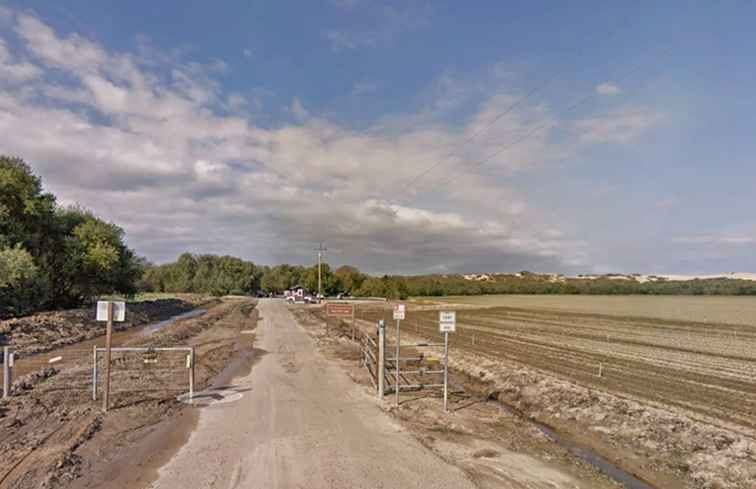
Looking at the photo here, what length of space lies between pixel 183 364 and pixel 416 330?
2073cm

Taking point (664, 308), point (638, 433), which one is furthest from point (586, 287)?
point (638, 433)

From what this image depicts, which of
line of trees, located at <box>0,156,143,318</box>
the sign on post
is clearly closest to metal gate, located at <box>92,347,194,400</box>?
the sign on post

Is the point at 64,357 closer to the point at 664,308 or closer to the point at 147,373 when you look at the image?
the point at 147,373

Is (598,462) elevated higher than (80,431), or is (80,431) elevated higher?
(80,431)

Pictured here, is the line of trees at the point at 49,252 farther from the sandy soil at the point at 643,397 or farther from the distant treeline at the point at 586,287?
the distant treeline at the point at 586,287

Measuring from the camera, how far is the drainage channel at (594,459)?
8.36 m

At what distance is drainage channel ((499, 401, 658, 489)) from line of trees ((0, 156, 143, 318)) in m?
30.8

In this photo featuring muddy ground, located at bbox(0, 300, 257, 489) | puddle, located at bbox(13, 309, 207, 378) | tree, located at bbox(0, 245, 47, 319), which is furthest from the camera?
tree, located at bbox(0, 245, 47, 319)

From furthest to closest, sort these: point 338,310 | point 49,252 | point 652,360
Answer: point 49,252
point 338,310
point 652,360

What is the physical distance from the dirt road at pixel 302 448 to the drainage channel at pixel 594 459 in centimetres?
309

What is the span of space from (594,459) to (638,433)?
6.10ft

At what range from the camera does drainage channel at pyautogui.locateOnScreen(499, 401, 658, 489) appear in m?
8.36

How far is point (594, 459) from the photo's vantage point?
31.3ft

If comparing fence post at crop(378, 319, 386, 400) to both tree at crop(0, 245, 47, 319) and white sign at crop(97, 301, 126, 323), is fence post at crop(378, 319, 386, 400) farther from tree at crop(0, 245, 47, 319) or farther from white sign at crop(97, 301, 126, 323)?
tree at crop(0, 245, 47, 319)
